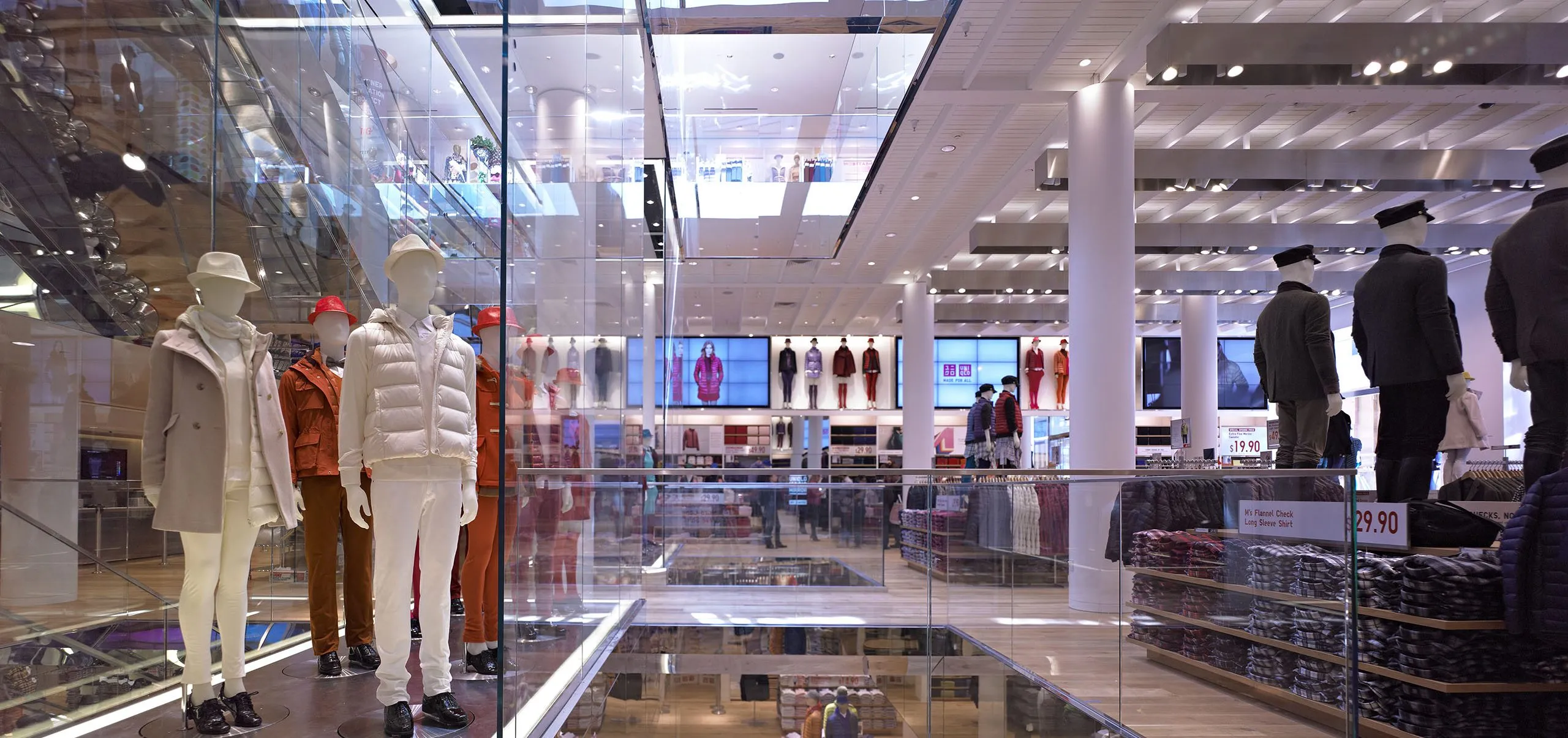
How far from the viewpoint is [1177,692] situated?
3551 mm

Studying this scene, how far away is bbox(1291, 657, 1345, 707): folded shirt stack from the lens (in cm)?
330

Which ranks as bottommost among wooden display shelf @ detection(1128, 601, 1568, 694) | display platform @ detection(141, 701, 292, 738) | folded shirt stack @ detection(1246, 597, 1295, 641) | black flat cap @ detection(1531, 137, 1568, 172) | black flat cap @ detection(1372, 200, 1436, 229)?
display platform @ detection(141, 701, 292, 738)

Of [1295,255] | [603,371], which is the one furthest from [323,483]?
[1295,255]

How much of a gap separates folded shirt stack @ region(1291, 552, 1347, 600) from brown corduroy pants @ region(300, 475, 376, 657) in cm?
360

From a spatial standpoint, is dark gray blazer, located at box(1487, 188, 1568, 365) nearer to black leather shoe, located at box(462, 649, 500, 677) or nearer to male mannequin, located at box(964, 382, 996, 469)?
black leather shoe, located at box(462, 649, 500, 677)

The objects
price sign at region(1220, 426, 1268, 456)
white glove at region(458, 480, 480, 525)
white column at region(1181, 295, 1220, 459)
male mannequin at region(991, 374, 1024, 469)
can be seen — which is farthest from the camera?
price sign at region(1220, 426, 1268, 456)

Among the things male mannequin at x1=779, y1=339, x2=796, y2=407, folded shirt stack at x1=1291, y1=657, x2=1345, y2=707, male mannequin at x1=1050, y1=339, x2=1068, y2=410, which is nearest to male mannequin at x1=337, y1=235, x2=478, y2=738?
folded shirt stack at x1=1291, y1=657, x2=1345, y2=707

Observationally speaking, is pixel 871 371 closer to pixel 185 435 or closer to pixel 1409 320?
pixel 1409 320

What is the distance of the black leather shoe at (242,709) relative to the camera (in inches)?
123

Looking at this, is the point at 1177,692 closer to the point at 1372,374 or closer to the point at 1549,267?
the point at 1372,374

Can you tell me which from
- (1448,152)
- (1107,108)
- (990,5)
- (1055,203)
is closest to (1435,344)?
(990,5)

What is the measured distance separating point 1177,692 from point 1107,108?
5940 mm

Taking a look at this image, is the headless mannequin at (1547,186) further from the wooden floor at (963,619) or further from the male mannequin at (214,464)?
the male mannequin at (214,464)

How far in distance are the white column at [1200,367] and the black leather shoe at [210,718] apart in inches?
599
